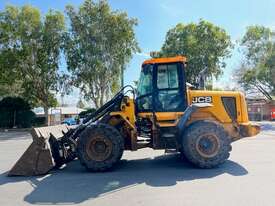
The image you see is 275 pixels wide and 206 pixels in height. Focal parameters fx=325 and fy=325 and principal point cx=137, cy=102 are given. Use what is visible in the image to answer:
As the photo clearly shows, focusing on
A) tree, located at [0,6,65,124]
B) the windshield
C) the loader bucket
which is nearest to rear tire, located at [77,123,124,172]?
the loader bucket

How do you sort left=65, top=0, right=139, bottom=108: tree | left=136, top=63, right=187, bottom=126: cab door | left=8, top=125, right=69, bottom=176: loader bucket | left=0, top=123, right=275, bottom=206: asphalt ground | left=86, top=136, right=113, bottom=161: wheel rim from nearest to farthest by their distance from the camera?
1. left=0, top=123, right=275, bottom=206: asphalt ground
2. left=8, top=125, right=69, bottom=176: loader bucket
3. left=86, top=136, right=113, bottom=161: wheel rim
4. left=136, top=63, right=187, bottom=126: cab door
5. left=65, top=0, right=139, bottom=108: tree

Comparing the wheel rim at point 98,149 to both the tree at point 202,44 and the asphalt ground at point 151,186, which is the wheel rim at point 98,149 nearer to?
the asphalt ground at point 151,186

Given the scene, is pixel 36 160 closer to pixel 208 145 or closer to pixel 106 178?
pixel 106 178

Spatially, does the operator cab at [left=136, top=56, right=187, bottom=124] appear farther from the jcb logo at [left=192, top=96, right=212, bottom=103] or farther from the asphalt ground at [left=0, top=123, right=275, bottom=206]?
the asphalt ground at [left=0, top=123, right=275, bottom=206]

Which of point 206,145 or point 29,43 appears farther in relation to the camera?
point 29,43

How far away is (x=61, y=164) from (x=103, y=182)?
220 centimetres

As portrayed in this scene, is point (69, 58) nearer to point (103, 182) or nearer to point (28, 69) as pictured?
point (28, 69)

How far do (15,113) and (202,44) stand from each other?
2104 cm

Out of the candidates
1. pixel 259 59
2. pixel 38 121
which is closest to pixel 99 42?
pixel 38 121

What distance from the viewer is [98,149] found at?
8062 millimetres

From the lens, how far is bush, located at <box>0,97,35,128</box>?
32000 millimetres

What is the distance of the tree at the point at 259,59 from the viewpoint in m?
39.7

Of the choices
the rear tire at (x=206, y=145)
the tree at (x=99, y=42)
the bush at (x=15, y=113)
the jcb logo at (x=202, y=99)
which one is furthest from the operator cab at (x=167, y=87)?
the bush at (x=15, y=113)

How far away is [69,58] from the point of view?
31422mm
